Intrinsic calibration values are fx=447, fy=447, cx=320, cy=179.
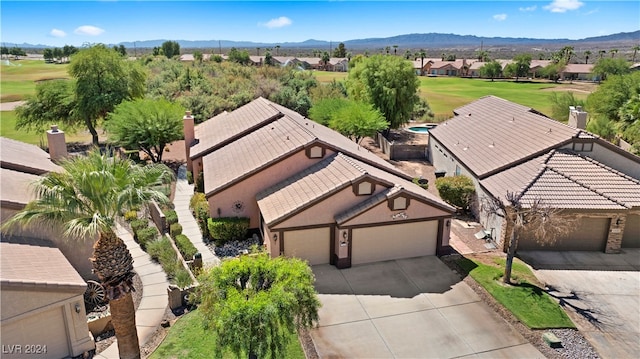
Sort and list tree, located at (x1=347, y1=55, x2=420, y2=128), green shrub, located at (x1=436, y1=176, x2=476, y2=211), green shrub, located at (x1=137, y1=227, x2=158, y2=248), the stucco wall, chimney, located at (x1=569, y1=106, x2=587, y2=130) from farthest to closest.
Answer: tree, located at (x1=347, y1=55, x2=420, y2=128) < chimney, located at (x1=569, y1=106, x2=587, y2=130) < green shrub, located at (x1=436, y1=176, x2=476, y2=211) < the stucco wall < green shrub, located at (x1=137, y1=227, x2=158, y2=248)

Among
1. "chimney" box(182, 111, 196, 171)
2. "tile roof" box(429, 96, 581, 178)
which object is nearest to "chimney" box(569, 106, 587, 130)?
"tile roof" box(429, 96, 581, 178)

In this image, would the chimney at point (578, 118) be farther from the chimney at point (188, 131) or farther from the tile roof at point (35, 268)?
the tile roof at point (35, 268)

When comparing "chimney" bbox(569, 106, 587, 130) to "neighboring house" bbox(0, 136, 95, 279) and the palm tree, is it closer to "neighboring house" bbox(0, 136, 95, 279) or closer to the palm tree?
the palm tree

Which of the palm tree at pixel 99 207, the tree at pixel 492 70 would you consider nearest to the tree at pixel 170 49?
the tree at pixel 492 70

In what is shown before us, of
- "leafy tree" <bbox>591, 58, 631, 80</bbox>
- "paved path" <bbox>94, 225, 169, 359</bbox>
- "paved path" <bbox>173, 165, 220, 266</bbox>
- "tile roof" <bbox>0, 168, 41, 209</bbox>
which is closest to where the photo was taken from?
"paved path" <bbox>94, 225, 169, 359</bbox>

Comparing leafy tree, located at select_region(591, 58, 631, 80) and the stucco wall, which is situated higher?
leafy tree, located at select_region(591, 58, 631, 80)

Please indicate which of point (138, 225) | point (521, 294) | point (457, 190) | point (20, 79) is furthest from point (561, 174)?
point (20, 79)

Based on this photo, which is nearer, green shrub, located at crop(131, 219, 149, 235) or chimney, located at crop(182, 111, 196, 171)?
green shrub, located at crop(131, 219, 149, 235)
